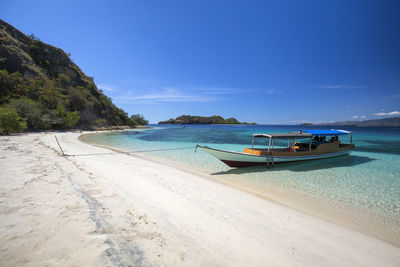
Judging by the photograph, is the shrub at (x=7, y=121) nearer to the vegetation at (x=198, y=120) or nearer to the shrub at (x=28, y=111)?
the shrub at (x=28, y=111)

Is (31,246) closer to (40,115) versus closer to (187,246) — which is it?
(187,246)

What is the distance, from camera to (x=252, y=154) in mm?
9484

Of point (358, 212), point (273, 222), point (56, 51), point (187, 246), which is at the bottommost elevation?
point (358, 212)

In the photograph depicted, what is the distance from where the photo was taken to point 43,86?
34469 mm

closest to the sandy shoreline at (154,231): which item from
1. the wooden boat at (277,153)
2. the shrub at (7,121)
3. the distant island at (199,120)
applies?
the wooden boat at (277,153)

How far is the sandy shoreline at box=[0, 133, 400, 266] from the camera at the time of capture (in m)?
2.16

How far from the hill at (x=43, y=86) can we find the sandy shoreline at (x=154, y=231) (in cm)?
3061

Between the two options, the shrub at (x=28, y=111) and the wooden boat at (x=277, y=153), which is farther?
the shrub at (x=28, y=111)

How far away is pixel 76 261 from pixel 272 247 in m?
3.10

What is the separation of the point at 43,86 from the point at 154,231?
4787 cm

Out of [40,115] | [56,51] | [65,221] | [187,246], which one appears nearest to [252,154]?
[187,246]

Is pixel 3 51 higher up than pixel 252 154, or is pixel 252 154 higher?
pixel 3 51

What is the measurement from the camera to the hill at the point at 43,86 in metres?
26.7

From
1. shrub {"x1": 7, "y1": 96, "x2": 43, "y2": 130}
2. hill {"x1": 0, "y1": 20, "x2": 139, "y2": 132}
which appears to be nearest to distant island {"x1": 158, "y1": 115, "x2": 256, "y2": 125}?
hill {"x1": 0, "y1": 20, "x2": 139, "y2": 132}
